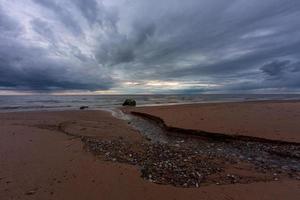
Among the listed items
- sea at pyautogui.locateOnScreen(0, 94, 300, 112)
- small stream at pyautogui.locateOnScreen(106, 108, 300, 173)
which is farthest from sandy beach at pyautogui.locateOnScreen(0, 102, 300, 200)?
sea at pyautogui.locateOnScreen(0, 94, 300, 112)

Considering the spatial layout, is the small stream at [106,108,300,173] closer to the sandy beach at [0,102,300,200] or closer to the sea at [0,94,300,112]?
the sandy beach at [0,102,300,200]

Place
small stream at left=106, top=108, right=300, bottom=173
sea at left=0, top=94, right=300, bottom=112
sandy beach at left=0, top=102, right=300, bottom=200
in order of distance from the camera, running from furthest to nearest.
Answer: sea at left=0, top=94, right=300, bottom=112, small stream at left=106, top=108, right=300, bottom=173, sandy beach at left=0, top=102, right=300, bottom=200

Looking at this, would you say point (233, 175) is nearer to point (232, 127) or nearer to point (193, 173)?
point (193, 173)

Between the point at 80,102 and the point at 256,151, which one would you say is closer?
the point at 256,151

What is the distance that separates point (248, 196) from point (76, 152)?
6.04m

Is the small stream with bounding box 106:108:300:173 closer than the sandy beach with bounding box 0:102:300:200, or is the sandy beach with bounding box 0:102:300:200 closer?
the sandy beach with bounding box 0:102:300:200

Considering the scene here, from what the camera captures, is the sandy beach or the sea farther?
the sea

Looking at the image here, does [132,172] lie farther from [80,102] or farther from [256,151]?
[80,102]

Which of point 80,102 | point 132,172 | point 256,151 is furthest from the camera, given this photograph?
point 80,102

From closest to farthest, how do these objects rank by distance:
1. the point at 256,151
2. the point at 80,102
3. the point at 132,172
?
the point at 132,172 → the point at 256,151 → the point at 80,102

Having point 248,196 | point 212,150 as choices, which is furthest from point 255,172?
point 212,150

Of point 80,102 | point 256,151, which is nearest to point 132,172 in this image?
point 256,151

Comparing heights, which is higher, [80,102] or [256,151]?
[256,151]

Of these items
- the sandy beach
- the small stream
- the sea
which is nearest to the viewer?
the sandy beach
